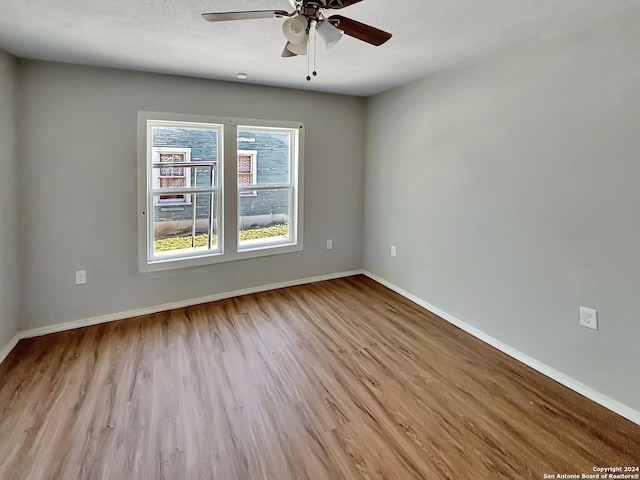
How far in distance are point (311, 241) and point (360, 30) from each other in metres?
2.82

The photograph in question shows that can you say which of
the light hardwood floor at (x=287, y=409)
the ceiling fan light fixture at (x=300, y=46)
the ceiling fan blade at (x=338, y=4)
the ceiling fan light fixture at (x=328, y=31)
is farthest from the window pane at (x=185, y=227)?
the ceiling fan blade at (x=338, y=4)

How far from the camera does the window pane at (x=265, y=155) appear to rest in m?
3.86

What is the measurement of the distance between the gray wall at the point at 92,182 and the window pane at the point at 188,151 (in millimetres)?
224

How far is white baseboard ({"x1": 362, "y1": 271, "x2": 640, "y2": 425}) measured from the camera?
2.05 metres

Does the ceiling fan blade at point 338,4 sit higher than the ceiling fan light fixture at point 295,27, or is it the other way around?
the ceiling fan blade at point 338,4

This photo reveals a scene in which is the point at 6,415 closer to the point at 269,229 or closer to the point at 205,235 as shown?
the point at 205,235

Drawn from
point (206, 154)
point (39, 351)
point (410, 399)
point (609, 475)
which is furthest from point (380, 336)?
point (39, 351)

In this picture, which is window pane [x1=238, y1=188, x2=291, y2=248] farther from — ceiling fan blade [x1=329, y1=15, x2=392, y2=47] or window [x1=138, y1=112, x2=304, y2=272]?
ceiling fan blade [x1=329, y1=15, x2=392, y2=47]

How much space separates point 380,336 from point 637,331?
1.71m

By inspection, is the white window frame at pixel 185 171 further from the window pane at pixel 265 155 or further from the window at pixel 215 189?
the window pane at pixel 265 155

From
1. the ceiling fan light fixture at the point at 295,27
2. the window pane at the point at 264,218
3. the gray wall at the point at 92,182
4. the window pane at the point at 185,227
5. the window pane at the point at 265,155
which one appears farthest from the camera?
the window pane at the point at 264,218

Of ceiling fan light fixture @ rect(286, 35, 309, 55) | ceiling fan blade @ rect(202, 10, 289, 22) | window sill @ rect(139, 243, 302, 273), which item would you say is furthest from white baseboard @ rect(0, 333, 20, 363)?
ceiling fan light fixture @ rect(286, 35, 309, 55)

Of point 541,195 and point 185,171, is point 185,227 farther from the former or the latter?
point 541,195

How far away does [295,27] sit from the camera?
1563mm
